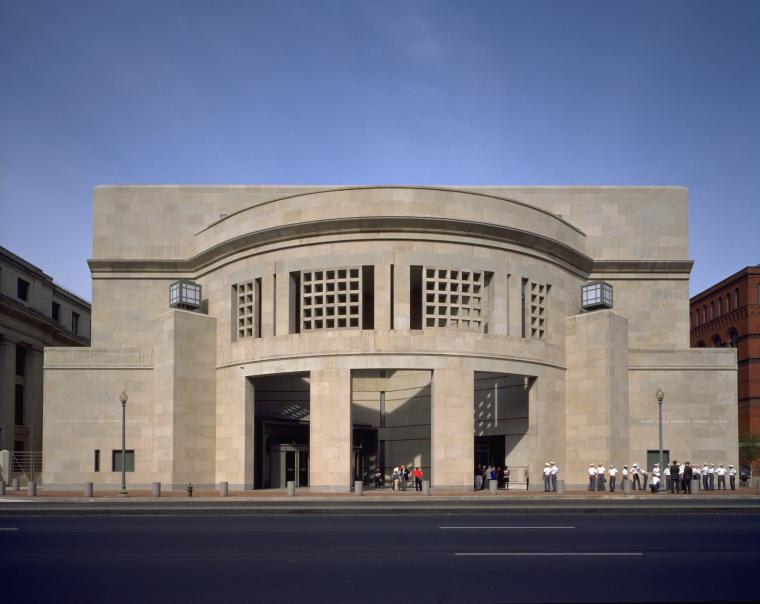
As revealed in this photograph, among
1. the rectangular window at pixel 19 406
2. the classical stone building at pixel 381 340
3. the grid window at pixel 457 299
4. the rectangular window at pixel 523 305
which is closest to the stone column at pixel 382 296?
the classical stone building at pixel 381 340

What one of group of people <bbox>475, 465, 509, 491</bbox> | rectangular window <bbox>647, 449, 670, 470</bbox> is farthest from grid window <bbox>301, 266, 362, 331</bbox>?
rectangular window <bbox>647, 449, 670, 470</bbox>

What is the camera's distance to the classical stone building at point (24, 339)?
208 feet

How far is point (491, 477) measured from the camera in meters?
39.5

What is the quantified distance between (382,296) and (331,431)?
266 inches

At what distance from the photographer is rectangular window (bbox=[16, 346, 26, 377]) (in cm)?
6794

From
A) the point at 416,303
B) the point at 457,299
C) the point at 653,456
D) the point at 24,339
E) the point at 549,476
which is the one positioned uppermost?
the point at 416,303

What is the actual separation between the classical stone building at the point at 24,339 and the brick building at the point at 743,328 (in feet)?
200

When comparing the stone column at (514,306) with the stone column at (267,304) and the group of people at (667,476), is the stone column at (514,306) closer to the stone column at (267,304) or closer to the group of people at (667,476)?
the group of people at (667,476)

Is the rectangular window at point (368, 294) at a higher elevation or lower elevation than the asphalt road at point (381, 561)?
higher

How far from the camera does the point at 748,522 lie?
67.8 feet

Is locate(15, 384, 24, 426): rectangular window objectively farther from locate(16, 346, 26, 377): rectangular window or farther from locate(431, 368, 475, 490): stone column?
locate(431, 368, 475, 490): stone column

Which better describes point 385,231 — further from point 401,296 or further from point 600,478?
point 600,478

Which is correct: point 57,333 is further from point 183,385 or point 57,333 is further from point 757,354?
point 757,354

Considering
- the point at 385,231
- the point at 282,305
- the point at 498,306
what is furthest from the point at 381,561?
the point at 282,305
